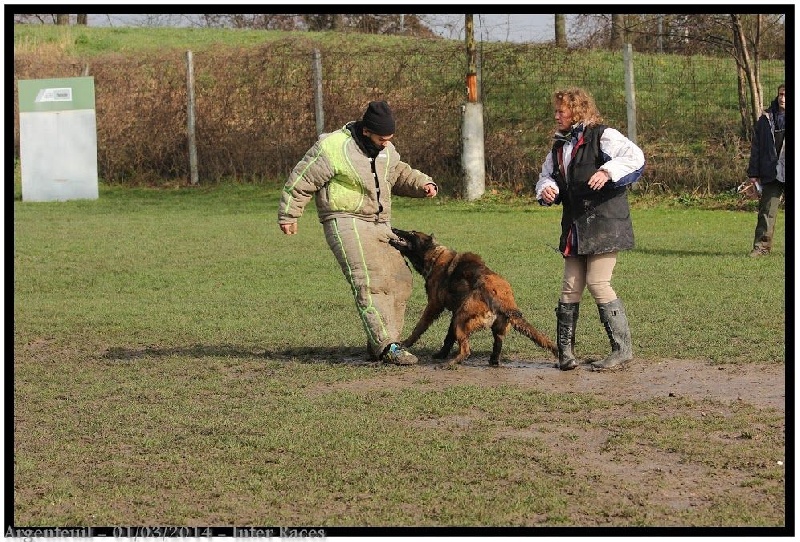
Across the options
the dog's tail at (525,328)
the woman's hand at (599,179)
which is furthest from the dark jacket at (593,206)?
the dog's tail at (525,328)

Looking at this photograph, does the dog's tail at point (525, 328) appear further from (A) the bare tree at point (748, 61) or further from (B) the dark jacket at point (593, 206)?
(A) the bare tree at point (748, 61)

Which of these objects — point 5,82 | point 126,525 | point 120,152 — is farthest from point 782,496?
point 120,152

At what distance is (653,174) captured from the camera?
20.1 m

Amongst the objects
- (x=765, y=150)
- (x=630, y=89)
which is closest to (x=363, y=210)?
(x=765, y=150)

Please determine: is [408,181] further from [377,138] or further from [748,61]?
[748,61]

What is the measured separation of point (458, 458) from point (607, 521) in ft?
3.78

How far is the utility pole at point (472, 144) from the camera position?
20.9 metres

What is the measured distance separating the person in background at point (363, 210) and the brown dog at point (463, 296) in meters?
0.21

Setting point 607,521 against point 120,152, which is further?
point 120,152

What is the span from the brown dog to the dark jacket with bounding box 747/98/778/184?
20.0 feet

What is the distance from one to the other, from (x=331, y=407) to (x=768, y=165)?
25.8ft

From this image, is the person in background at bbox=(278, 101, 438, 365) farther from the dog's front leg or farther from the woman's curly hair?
the woman's curly hair

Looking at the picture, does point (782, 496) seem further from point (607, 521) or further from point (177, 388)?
point (177, 388)

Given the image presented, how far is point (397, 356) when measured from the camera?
8.35 metres
